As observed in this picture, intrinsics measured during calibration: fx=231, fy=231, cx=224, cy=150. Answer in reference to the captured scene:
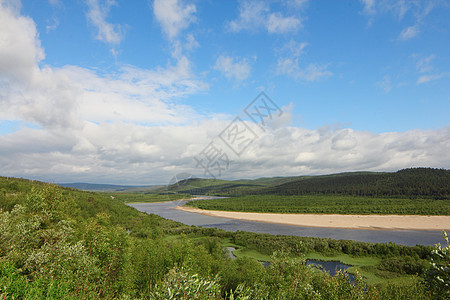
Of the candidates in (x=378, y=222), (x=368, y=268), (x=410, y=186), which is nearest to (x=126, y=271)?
(x=368, y=268)

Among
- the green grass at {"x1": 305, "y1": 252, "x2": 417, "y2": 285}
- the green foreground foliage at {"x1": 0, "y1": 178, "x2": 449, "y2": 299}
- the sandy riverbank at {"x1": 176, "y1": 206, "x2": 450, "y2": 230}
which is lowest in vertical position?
the sandy riverbank at {"x1": 176, "y1": 206, "x2": 450, "y2": 230}

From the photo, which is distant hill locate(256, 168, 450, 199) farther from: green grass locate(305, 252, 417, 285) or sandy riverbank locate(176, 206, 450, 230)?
green grass locate(305, 252, 417, 285)

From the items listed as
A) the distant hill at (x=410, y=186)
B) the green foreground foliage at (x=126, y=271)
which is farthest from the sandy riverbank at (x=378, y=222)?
the distant hill at (x=410, y=186)

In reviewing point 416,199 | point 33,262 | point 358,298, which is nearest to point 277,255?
point 358,298

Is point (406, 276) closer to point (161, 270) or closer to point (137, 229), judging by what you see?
point (161, 270)

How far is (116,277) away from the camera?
75.9 feet

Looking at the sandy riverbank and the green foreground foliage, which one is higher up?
the green foreground foliage

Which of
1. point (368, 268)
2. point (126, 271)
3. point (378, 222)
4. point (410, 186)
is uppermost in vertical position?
point (126, 271)

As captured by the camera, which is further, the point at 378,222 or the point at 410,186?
the point at 410,186

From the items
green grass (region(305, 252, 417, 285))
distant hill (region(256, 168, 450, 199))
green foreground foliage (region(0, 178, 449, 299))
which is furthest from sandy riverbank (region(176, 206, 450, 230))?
distant hill (region(256, 168, 450, 199))

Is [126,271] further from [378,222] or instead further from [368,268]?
[378,222]

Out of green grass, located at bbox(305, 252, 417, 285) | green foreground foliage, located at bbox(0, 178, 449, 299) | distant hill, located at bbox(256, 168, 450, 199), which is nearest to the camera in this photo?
green foreground foliage, located at bbox(0, 178, 449, 299)

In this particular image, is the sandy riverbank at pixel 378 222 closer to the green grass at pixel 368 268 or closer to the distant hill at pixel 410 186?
the green grass at pixel 368 268

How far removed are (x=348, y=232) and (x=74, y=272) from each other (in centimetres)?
8322
